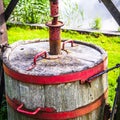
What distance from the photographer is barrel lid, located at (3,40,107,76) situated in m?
3.47

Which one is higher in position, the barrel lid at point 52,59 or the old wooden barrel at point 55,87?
the barrel lid at point 52,59

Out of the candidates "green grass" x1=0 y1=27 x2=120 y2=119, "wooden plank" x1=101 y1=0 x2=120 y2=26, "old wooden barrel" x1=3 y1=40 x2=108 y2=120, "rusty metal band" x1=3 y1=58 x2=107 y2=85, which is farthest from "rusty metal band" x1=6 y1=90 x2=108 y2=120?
"green grass" x1=0 y1=27 x2=120 y2=119

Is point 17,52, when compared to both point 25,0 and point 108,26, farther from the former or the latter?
point 108,26

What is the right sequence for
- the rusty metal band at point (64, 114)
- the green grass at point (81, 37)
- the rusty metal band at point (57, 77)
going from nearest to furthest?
the rusty metal band at point (57, 77)
the rusty metal band at point (64, 114)
the green grass at point (81, 37)

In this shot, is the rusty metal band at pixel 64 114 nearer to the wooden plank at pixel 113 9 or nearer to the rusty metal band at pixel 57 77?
the rusty metal band at pixel 57 77

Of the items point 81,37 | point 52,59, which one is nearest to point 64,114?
point 52,59

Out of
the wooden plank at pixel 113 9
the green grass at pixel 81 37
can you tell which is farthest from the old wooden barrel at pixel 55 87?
the green grass at pixel 81 37

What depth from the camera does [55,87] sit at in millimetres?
3338

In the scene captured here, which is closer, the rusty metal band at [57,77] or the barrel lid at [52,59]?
the rusty metal band at [57,77]

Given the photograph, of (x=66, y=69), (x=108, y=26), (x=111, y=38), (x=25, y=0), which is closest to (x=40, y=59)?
(x=66, y=69)

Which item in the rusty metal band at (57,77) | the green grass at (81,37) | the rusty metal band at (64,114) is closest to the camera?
the rusty metal band at (57,77)

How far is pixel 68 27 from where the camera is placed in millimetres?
7391

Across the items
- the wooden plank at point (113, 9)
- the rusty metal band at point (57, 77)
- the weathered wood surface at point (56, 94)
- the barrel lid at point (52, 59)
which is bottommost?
the weathered wood surface at point (56, 94)

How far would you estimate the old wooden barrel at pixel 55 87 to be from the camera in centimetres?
335
